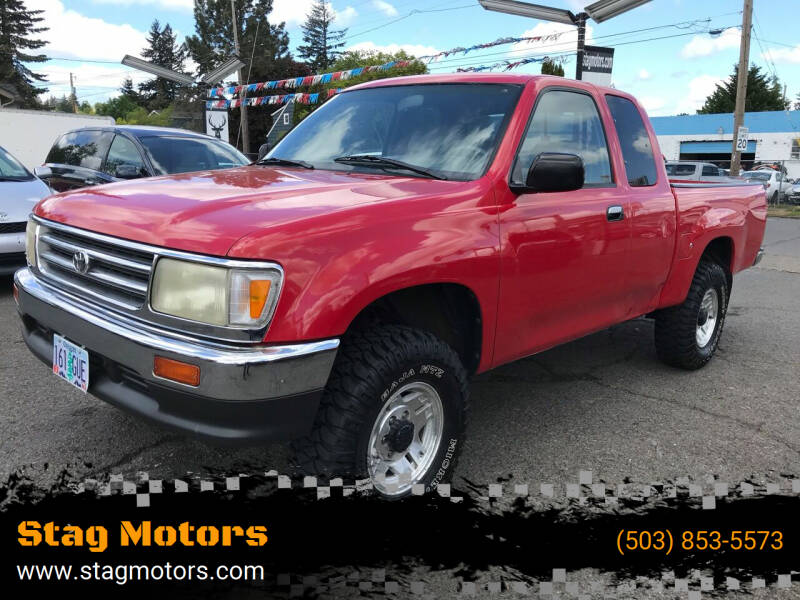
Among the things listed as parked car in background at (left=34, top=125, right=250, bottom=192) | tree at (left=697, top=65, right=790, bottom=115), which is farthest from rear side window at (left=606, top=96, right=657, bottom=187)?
tree at (left=697, top=65, right=790, bottom=115)

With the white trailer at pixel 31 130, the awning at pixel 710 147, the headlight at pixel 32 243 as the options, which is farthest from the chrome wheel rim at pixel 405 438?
the awning at pixel 710 147

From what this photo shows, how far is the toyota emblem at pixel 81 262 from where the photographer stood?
261cm

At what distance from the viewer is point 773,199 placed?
27344 mm

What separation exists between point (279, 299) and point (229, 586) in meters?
1.01

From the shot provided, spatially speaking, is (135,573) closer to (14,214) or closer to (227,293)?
(227,293)

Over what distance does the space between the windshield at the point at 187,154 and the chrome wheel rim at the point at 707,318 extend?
197 inches

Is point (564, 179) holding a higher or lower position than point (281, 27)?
lower

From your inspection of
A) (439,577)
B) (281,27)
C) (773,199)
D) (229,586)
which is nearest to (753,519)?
(439,577)

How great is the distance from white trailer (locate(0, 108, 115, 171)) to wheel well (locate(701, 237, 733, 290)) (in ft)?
50.5

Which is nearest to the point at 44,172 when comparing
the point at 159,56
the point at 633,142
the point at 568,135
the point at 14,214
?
the point at 14,214

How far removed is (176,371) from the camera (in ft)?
7.15

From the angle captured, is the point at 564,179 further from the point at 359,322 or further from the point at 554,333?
the point at 359,322

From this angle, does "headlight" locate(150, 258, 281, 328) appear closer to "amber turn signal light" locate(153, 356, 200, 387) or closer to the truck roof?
"amber turn signal light" locate(153, 356, 200, 387)

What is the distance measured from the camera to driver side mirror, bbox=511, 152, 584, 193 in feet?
9.46
